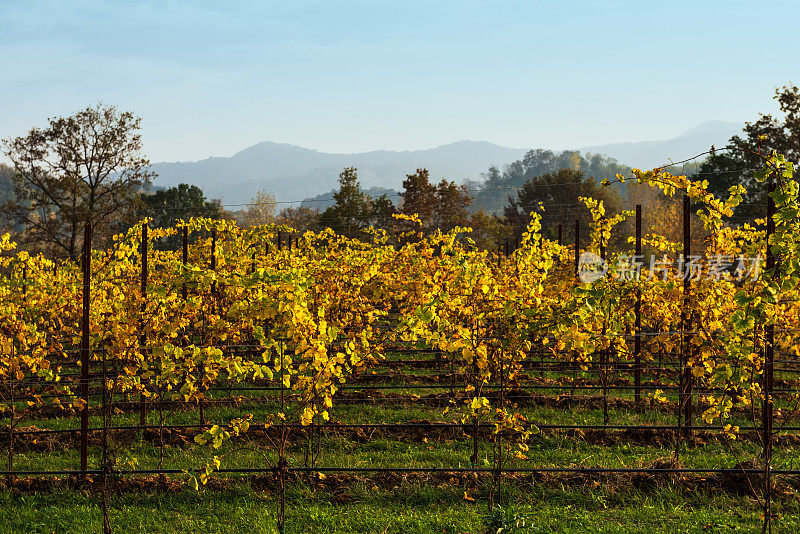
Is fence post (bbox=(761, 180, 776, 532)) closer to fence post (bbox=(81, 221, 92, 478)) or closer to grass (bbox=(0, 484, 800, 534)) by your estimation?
grass (bbox=(0, 484, 800, 534))

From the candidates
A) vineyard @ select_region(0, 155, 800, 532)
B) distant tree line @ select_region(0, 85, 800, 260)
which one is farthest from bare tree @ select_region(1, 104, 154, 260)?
vineyard @ select_region(0, 155, 800, 532)


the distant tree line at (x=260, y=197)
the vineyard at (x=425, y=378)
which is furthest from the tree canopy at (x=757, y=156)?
the vineyard at (x=425, y=378)

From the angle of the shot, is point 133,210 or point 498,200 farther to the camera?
point 498,200

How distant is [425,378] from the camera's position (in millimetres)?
10078

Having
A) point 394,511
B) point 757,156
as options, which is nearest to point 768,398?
point 394,511

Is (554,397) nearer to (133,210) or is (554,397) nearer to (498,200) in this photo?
(133,210)

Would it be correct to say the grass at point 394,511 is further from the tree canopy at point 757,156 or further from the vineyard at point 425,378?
the tree canopy at point 757,156

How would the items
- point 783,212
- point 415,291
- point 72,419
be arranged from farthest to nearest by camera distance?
point 415,291 < point 72,419 < point 783,212

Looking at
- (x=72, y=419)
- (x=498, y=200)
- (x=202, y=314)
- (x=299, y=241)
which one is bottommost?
(x=72, y=419)

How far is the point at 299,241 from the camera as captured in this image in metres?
13.6

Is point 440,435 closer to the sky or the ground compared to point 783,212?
closer to the ground

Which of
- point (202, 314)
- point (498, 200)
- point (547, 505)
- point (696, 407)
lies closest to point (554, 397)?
point (696, 407)

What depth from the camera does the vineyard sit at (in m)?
4.40

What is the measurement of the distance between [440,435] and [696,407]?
11.7ft
